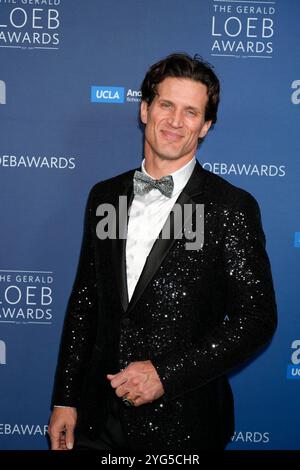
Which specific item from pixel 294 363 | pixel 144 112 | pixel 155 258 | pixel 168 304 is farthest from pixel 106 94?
pixel 294 363

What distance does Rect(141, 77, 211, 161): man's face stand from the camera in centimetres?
192

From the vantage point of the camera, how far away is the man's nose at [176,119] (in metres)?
1.91

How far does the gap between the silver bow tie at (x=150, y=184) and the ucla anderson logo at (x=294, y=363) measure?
140 centimetres

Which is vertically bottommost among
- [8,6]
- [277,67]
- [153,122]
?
[153,122]

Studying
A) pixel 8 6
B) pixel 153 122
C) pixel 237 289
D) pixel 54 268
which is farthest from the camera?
pixel 54 268

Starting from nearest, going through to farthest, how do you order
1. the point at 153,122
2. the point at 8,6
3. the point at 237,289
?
the point at 237,289, the point at 153,122, the point at 8,6

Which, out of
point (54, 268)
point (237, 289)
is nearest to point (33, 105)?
point (54, 268)

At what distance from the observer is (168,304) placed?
1805 mm

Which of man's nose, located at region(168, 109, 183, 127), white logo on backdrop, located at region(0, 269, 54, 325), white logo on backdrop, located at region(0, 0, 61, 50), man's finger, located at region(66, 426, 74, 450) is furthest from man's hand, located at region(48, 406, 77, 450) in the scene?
white logo on backdrop, located at region(0, 0, 61, 50)

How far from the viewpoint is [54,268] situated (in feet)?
9.39

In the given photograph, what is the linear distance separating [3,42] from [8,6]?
17cm

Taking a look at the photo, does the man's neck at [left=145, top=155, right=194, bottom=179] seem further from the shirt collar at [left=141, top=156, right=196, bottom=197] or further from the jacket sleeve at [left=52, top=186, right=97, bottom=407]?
the jacket sleeve at [left=52, top=186, right=97, bottom=407]

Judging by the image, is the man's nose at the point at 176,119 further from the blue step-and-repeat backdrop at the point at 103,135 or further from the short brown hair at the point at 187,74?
the blue step-and-repeat backdrop at the point at 103,135
